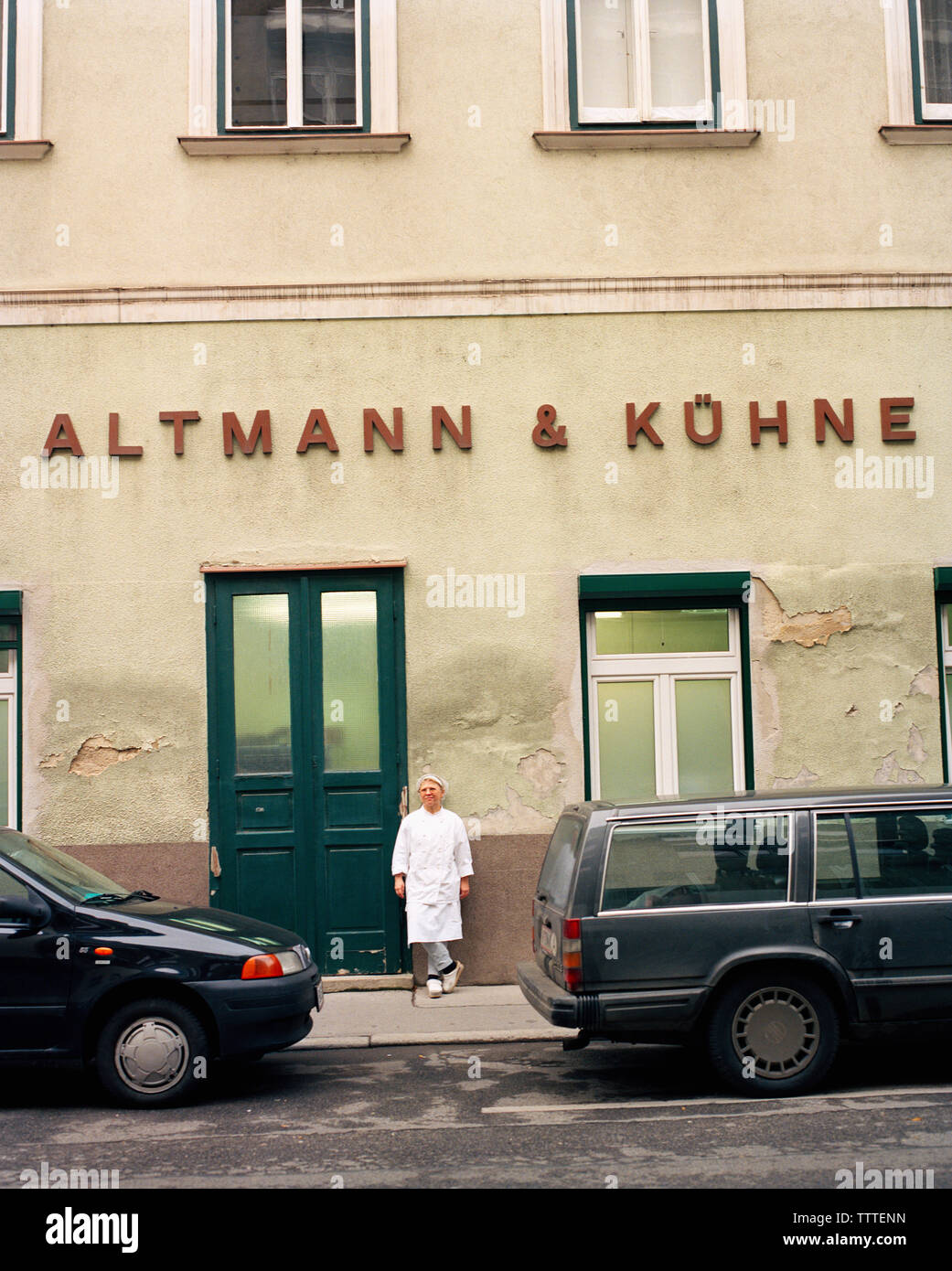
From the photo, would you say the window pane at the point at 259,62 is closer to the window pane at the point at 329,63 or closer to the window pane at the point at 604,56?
the window pane at the point at 329,63

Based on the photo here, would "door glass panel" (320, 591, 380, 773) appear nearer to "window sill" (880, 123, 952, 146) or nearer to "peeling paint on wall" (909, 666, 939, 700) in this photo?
"peeling paint on wall" (909, 666, 939, 700)

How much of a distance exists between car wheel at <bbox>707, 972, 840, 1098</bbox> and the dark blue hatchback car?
2.38 m

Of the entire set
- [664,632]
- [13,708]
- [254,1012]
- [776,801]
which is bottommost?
[254,1012]

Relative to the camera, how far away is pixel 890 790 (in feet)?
22.9

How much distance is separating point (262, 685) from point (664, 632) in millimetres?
3385

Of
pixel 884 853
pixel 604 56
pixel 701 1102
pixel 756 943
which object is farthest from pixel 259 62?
pixel 701 1102

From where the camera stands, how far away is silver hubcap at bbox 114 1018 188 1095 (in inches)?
265

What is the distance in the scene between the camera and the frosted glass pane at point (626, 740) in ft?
34.4

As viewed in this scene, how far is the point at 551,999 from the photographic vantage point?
6.64 meters

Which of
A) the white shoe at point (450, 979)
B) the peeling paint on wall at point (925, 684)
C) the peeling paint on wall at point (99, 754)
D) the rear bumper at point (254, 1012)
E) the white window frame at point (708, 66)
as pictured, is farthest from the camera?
the white window frame at point (708, 66)

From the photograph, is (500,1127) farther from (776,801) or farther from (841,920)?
(776,801)

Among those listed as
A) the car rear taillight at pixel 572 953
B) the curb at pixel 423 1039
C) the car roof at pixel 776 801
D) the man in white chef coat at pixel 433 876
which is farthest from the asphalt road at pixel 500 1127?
the man in white chef coat at pixel 433 876

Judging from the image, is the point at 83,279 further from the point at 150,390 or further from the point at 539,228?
the point at 539,228

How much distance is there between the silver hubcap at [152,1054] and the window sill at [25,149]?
7.34 meters
